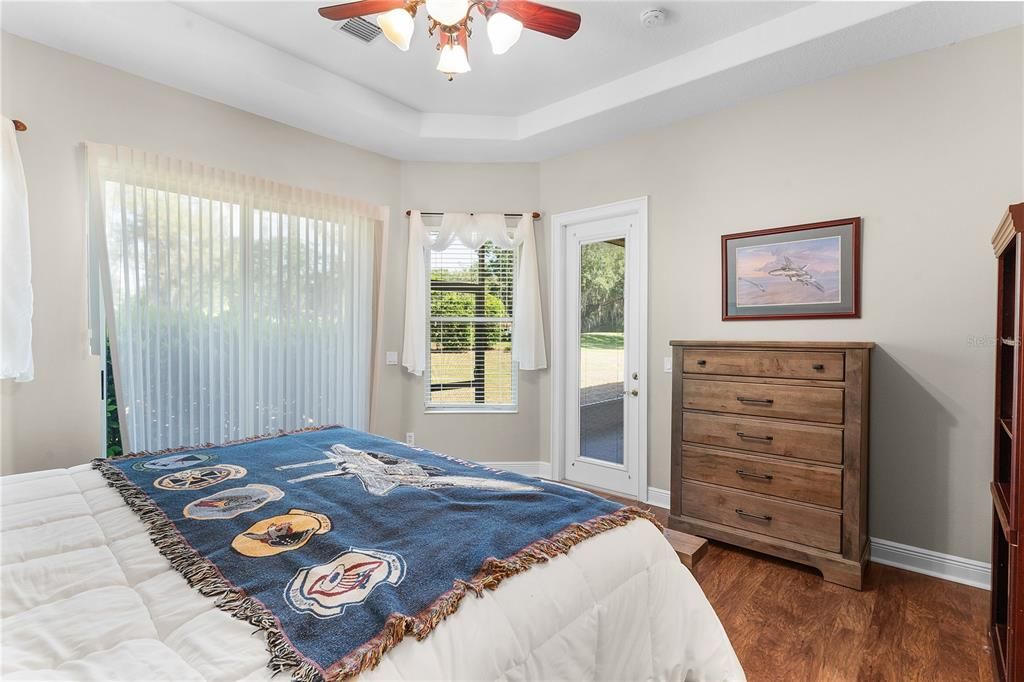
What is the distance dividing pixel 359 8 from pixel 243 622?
2101 mm

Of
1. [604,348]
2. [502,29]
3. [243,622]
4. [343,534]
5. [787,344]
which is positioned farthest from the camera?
[604,348]

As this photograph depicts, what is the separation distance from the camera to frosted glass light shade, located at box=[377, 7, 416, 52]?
6.31 ft

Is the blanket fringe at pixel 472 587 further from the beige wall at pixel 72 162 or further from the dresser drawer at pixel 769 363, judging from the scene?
the beige wall at pixel 72 162

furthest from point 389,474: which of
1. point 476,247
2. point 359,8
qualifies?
point 476,247

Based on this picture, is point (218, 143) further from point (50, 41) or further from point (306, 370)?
point (306, 370)

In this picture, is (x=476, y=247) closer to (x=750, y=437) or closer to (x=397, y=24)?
(x=397, y=24)

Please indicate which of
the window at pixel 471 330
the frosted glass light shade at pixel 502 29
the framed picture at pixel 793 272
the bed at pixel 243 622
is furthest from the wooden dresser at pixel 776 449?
the frosted glass light shade at pixel 502 29

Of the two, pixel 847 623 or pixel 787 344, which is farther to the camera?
pixel 787 344

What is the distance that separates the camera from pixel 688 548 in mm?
1810

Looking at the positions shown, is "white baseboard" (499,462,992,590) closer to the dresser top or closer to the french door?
the dresser top

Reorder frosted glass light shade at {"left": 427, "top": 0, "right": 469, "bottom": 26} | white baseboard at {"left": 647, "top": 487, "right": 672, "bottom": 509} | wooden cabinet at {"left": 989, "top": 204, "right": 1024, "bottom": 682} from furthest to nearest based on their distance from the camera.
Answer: white baseboard at {"left": 647, "top": 487, "right": 672, "bottom": 509} → frosted glass light shade at {"left": 427, "top": 0, "right": 469, "bottom": 26} → wooden cabinet at {"left": 989, "top": 204, "right": 1024, "bottom": 682}

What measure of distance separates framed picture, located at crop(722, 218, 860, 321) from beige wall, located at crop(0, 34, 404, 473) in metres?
3.50

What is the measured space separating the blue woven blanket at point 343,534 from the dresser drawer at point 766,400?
1.55m

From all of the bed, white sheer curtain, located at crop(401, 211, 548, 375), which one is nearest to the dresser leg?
the bed
